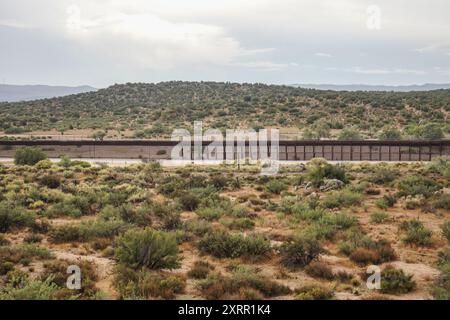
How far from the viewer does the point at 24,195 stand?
83.8 feet

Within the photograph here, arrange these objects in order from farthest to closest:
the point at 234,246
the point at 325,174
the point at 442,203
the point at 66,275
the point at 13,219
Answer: the point at 325,174 < the point at 442,203 < the point at 13,219 < the point at 234,246 < the point at 66,275

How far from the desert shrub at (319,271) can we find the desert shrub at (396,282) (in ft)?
4.75

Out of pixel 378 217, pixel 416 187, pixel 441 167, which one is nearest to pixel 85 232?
pixel 378 217

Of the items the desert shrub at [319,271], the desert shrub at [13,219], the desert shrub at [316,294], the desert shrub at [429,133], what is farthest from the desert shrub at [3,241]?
the desert shrub at [429,133]

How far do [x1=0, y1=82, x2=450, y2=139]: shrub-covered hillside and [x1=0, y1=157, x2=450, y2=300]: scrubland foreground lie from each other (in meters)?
34.2

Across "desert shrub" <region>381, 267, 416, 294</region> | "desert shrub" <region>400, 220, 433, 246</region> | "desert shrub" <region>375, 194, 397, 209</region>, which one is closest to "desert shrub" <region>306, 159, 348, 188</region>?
"desert shrub" <region>375, 194, 397, 209</region>

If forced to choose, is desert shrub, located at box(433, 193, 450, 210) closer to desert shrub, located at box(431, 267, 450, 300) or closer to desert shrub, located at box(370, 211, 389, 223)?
desert shrub, located at box(370, 211, 389, 223)

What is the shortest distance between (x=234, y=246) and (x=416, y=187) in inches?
560

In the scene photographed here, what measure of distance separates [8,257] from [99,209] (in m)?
8.81

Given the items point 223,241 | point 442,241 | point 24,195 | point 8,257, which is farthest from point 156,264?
point 24,195

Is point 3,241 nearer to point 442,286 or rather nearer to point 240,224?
point 240,224

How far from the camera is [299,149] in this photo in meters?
52.8

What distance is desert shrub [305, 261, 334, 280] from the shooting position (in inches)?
531
